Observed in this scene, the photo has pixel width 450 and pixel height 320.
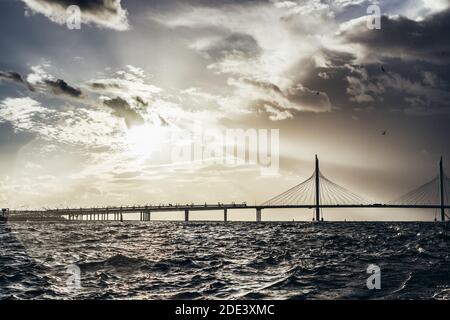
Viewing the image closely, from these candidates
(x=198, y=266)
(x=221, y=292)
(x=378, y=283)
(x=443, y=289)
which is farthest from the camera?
(x=198, y=266)

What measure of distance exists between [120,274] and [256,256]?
11.0m

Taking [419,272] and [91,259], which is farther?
[91,259]

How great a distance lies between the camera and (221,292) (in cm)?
1689

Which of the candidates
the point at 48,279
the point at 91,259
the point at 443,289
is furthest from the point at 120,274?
the point at 443,289

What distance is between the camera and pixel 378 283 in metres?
19.2
